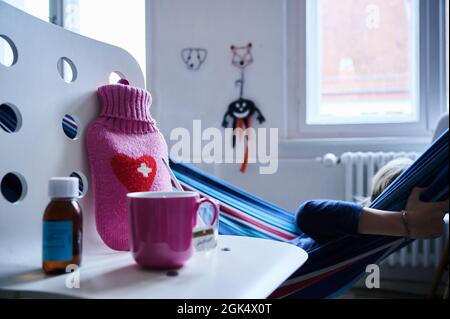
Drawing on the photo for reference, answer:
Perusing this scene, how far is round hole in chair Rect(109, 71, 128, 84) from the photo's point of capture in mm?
610

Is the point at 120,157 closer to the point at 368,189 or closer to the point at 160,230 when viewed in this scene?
the point at 160,230

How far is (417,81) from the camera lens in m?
1.52

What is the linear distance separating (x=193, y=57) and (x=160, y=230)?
1.41 meters

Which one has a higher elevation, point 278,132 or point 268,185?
point 278,132

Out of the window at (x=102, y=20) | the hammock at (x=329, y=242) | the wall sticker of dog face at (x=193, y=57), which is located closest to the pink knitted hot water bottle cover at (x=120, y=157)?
the hammock at (x=329, y=242)

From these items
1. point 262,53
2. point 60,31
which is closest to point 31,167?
point 60,31

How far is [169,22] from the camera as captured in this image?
1.71 meters

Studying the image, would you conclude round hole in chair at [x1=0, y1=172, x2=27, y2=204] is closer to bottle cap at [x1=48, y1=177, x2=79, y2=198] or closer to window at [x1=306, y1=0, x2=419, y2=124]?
bottle cap at [x1=48, y1=177, x2=79, y2=198]

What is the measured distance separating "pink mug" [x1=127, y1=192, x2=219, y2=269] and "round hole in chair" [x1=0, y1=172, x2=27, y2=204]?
0.15m

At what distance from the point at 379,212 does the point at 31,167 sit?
55 centimetres

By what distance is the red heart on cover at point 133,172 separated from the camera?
0.51 m

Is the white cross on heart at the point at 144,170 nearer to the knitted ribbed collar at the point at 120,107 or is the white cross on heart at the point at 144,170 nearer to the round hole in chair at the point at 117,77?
the knitted ribbed collar at the point at 120,107

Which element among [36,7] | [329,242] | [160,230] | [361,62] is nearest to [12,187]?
[160,230]
